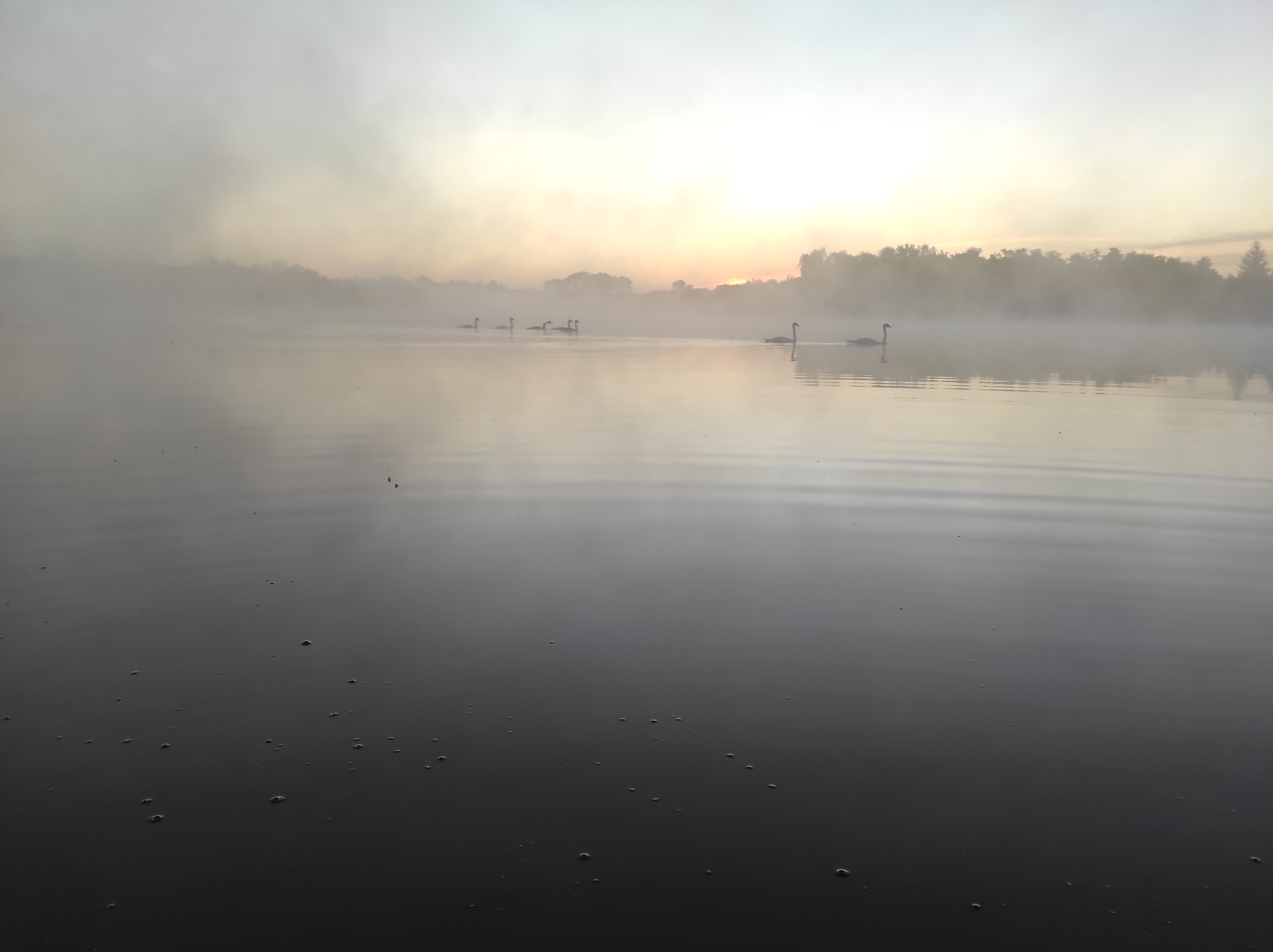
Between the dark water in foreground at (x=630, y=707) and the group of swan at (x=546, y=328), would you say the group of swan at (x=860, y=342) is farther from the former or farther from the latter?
the dark water in foreground at (x=630, y=707)

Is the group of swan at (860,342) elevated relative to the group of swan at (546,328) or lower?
lower

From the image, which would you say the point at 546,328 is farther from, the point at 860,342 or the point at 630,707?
the point at 630,707

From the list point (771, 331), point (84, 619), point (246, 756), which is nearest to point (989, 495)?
point (246, 756)

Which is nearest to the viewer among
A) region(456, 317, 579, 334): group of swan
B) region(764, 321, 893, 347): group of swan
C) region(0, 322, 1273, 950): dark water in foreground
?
region(0, 322, 1273, 950): dark water in foreground

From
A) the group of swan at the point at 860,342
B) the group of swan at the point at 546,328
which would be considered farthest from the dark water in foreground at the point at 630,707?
the group of swan at the point at 546,328

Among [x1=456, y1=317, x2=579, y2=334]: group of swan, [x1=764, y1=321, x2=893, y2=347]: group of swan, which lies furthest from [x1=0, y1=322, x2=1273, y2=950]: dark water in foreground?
[x1=456, y1=317, x2=579, y2=334]: group of swan

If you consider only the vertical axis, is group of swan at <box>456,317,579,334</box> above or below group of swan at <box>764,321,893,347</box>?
above

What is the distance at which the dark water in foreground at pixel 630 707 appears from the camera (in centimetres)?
384

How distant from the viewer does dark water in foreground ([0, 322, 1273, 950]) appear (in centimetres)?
384

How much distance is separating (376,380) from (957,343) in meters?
62.2

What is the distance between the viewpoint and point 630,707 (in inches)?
221

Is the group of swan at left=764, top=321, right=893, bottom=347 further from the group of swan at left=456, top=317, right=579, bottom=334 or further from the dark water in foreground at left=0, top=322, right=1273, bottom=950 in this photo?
the dark water in foreground at left=0, top=322, right=1273, bottom=950

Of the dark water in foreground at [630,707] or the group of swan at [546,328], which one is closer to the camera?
the dark water in foreground at [630,707]

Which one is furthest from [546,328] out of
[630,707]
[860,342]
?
[630,707]
